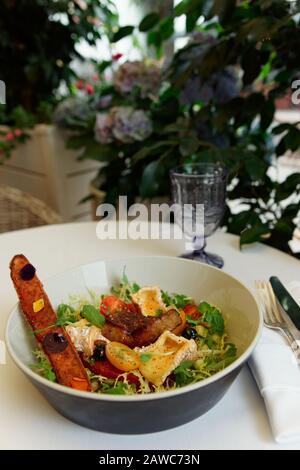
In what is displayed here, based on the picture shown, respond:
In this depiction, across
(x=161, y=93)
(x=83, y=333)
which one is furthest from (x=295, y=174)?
(x=161, y=93)

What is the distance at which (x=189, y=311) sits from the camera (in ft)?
2.23

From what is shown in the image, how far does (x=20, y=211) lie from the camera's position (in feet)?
5.15

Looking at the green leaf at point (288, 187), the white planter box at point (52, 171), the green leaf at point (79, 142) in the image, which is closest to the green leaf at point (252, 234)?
the green leaf at point (288, 187)

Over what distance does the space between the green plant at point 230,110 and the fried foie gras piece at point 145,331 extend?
1.37 feet

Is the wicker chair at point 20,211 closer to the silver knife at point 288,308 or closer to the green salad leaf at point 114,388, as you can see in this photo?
the silver knife at point 288,308

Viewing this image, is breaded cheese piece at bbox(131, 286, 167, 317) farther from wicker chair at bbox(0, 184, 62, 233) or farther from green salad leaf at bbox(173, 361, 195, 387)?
wicker chair at bbox(0, 184, 62, 233)

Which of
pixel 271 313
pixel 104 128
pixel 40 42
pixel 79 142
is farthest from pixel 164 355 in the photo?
pixel 40 42

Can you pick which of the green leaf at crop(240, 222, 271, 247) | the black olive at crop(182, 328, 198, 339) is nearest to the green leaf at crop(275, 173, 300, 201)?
the green leaf at crop(240, 222, 271, 247)

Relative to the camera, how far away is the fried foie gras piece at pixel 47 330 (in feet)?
1.66

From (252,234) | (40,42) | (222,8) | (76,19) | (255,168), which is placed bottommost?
(252,234)

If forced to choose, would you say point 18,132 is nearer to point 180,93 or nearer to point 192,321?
point 180,93

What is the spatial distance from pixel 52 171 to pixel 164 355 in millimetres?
2136
